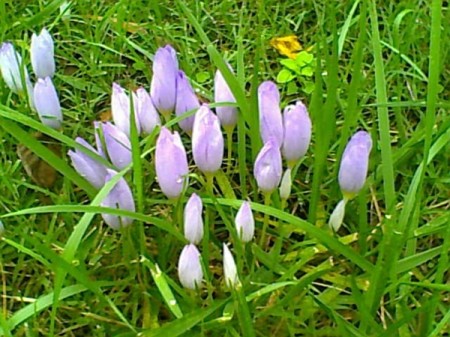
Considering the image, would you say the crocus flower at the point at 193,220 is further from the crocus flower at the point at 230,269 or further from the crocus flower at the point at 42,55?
the crocus flower at the point at 42,55

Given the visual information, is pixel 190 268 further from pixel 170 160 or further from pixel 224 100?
pixel 224 100

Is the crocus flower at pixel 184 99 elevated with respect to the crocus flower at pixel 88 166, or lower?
elevated

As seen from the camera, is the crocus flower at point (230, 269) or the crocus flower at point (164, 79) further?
the crocus flower at point (164, 79)

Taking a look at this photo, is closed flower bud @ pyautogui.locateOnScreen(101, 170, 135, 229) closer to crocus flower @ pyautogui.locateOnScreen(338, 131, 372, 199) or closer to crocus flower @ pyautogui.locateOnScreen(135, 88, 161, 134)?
crocus flower @ pyautogui.locateOnScreen(135, 88, 161, 134)

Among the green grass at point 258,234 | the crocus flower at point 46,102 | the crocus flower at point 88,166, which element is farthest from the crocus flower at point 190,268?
the crocus flower at point 46,102

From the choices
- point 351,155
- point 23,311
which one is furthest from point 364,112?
point 23,311

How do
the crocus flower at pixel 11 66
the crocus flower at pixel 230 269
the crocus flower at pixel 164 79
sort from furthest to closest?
1. the crocus flower at pixel 11 66
2. the crocus flower at pixel 164 79
3. the crocus flower at pixel 230 269
